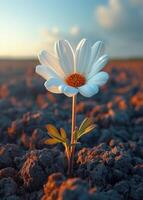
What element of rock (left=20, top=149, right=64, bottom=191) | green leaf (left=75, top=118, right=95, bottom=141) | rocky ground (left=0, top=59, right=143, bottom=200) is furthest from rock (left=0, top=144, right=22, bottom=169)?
green leaf (left=75, top=118, right=95, bottom=141)

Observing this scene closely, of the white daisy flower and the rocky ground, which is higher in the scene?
the white daisy flower

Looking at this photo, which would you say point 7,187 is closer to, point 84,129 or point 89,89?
point 84,129

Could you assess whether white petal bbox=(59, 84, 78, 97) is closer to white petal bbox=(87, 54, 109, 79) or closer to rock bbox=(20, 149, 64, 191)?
white petal bbox=(87, 54, 109, 79)

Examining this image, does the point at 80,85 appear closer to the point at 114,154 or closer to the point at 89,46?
the point at 89,46

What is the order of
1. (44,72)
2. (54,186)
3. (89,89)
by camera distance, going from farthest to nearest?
1. (44,72)
2. (89,89)
3. (54,186)

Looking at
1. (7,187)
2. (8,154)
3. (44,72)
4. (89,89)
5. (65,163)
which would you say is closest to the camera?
(89,89)

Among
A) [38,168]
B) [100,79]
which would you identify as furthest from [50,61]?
[38,168]
